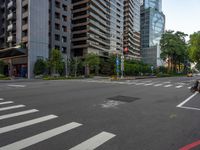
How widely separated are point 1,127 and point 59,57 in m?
36.2

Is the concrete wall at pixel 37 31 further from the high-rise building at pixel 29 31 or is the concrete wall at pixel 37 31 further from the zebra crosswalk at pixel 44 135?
the zebra crosswalk at pixel 44 135

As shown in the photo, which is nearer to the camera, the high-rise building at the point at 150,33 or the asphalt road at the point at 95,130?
the asphalt road at the point at 95,130

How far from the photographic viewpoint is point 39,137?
14.9 feet

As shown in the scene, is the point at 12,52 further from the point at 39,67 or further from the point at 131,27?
the point at 131,27

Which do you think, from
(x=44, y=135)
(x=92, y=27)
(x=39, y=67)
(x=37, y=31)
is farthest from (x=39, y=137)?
(x=92, y=27)

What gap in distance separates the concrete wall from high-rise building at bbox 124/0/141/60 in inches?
2274

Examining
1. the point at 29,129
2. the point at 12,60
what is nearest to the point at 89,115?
the point at 29,129

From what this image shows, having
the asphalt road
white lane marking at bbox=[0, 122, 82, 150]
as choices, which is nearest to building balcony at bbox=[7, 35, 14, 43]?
the asphalt road

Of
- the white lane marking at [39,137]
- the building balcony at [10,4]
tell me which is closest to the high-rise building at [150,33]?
the building balcony at [10,4]

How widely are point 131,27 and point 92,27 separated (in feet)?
166

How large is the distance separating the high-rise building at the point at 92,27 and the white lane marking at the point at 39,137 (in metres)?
60.4

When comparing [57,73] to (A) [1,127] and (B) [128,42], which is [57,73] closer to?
(A) [1,127]

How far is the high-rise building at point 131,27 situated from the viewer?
10469cm

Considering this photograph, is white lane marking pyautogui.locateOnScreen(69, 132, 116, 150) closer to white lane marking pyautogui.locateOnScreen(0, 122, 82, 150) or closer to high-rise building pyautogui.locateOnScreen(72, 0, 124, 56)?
white lane marking pyautogui.locateOnScreen(0, 122, 82, 150)
